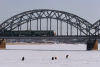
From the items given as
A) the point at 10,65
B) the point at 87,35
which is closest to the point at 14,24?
the point at 87,35

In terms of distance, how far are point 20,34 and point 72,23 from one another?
76.6 feet

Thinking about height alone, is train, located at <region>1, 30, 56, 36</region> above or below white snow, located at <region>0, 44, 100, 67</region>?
above

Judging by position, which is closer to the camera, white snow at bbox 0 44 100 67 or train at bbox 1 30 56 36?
white snow at bbox 0 44 100 67

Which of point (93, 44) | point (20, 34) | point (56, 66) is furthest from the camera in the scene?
point (20, 34)

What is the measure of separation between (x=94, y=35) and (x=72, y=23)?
11577 mm

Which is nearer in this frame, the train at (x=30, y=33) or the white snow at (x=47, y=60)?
the white snow at (x=47, y=60)

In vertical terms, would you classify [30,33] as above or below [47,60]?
above

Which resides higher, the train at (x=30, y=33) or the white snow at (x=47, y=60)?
the train at (x=30, y=33)

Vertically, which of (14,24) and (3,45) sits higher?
(14,24)

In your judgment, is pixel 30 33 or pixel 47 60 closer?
pixel 47 60

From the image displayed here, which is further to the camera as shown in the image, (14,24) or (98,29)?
(14,24)

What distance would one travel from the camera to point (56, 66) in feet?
140

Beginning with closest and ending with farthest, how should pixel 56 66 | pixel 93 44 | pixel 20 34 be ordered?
pixel 56 66 → pixel 93 44 → pixel 20 34

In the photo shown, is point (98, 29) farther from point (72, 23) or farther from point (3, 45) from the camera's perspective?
point (3, 45)
